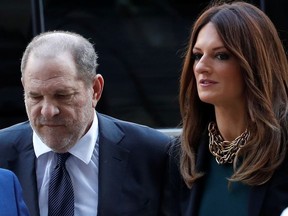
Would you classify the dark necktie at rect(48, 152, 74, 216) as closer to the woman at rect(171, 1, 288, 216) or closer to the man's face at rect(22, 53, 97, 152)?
the man's face at rect(22, 53, 97, 152)

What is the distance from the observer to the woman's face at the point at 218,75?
3.24 m

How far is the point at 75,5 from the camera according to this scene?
5.34 meters

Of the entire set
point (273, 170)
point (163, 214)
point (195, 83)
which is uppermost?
point (195, 83)

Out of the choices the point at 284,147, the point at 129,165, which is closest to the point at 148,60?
the point at 129,165

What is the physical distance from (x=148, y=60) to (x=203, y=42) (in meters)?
2.15

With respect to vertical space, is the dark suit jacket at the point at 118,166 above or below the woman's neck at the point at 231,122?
below

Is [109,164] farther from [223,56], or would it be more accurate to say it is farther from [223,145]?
[223,56]

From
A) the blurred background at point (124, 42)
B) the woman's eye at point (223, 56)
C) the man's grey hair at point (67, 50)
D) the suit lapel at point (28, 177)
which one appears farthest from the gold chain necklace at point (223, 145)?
the blurred background at point (124, 42)

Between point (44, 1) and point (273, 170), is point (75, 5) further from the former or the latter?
point (273, 170)

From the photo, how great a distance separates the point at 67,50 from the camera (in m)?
3.56

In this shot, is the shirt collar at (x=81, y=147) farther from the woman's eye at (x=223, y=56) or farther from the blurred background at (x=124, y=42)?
the blurred background at (x=124, y=42)

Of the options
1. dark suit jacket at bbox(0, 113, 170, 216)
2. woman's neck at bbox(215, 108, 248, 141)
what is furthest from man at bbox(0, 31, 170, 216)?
woman's neck at bbox(215, 108, 248, 141)

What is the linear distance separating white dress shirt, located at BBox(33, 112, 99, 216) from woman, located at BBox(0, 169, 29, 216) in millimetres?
359

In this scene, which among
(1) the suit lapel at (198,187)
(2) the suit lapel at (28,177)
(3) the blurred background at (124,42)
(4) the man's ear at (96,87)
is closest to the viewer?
(1) the suit lapel at (198,187)
